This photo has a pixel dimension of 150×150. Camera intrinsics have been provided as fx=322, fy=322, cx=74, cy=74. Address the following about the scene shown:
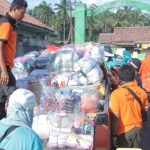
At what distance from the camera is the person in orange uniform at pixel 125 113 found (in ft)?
12.1

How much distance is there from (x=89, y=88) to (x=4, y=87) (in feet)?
3.53

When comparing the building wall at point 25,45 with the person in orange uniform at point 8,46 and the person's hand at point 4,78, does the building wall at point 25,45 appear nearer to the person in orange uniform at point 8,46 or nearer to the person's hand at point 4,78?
the person in orange uniform at point 8,46

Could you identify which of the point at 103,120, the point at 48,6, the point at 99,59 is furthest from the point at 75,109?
the point at 48,6

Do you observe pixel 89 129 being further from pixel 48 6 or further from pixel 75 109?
pixel 48 6

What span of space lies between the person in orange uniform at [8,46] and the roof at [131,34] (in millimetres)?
34611

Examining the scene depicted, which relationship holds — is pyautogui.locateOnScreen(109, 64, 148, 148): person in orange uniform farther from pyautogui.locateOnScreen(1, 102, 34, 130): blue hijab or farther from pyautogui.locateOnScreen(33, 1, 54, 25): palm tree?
pyautogui.locateOnScreen(33, 1, 54, 25): palm tree

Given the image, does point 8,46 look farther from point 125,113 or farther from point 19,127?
point 19,127

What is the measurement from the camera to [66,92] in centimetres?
390

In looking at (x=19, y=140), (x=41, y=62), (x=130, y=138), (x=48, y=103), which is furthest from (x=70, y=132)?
(x=41, y=62)

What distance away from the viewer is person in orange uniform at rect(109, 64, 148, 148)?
3691 mm

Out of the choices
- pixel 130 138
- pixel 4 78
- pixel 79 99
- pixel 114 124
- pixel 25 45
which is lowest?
pixel 130 138

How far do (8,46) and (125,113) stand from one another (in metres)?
1.61

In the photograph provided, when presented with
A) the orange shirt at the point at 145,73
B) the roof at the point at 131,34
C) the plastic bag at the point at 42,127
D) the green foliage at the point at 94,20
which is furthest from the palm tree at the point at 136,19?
the plastic bag at the point at 42,127

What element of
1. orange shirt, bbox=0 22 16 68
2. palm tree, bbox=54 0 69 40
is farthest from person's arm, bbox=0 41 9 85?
palm tree, bbox=54 0 69 40
